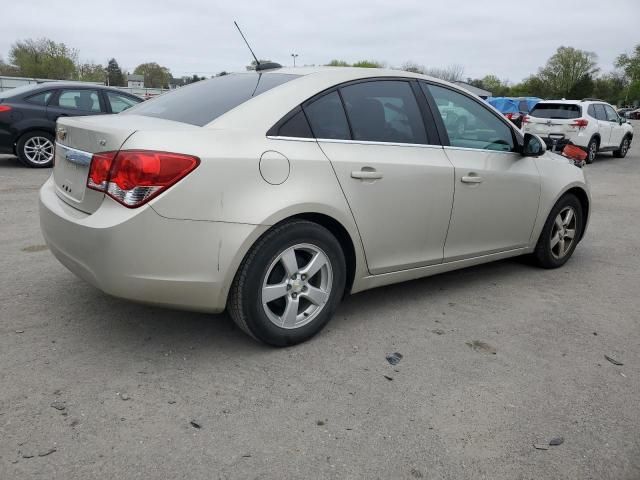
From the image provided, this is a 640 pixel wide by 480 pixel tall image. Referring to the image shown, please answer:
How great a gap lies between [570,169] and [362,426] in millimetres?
3439

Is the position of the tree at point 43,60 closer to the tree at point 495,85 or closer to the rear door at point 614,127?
the rear door at point 614,127

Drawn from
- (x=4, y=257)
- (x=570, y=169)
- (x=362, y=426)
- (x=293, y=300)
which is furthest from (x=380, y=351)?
(x=4, y=257)

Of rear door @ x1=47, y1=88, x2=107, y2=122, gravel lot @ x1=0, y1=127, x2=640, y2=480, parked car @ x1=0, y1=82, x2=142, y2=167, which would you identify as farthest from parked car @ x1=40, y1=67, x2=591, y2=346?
rear door @ x1=47, y1=88, x2=107, y2=122

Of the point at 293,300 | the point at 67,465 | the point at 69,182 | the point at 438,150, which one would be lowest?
the point at 67,465

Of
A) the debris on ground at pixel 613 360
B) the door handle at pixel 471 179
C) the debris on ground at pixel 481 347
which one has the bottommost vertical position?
the debris on ground at pixel 481 347

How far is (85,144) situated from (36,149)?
8025mm

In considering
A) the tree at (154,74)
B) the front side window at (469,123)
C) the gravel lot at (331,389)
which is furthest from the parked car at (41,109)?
the tree at (154,74)

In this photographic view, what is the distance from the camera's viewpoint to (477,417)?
8.61 feet

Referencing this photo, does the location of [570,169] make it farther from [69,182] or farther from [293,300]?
[69,182]

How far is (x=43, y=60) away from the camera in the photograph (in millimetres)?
61906

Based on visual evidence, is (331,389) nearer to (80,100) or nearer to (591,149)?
(80,100)

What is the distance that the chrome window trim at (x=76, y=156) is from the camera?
A: 2.91 m

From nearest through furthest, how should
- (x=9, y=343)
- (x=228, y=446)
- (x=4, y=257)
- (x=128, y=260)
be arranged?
1. (x=228, y=446)
2. (x=128, y=260)
3. (x=9, y=343)
4. (x=4, y=257)

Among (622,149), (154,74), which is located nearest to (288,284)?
(622,149)
